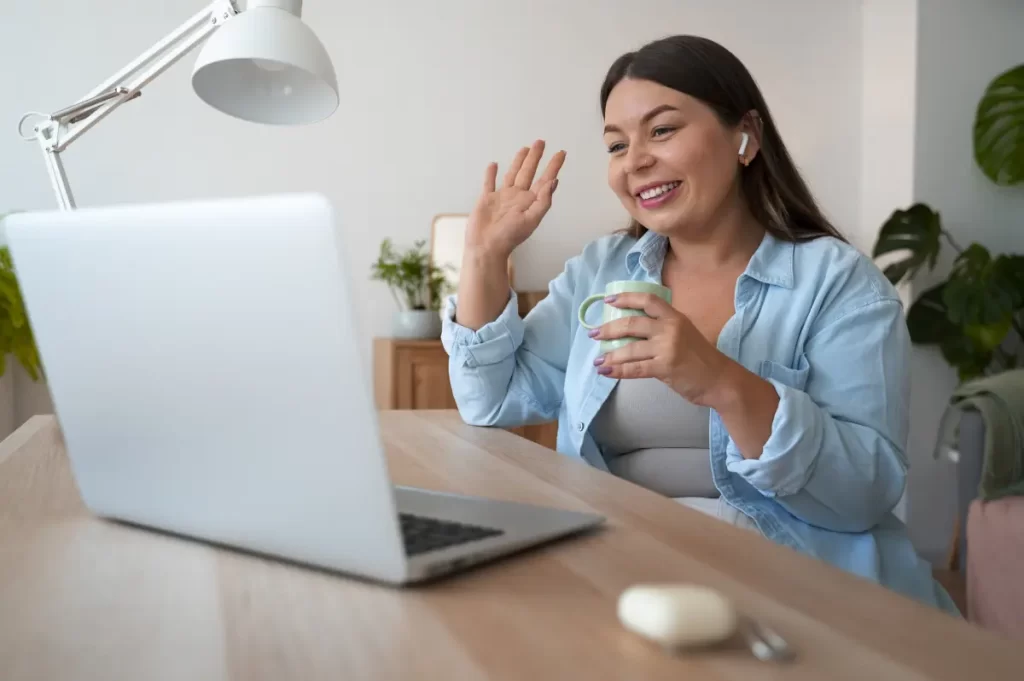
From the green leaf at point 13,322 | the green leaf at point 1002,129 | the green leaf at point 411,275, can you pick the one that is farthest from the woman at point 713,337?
the green leaf at point 1002,129

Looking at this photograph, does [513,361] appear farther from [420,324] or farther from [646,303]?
[420,324]

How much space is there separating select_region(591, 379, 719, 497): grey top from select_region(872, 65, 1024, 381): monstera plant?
97.3 inches

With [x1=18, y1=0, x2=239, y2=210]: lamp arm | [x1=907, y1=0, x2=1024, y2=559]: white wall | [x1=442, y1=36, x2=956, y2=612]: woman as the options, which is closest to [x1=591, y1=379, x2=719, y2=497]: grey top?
[x1=442, y1=36, x2=956, y2=612]: woman

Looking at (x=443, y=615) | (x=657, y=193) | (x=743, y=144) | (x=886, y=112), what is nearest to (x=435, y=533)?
(x=443, y=615)

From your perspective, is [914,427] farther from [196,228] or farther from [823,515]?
[196,228]

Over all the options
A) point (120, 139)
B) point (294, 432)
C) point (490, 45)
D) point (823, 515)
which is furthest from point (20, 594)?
point (490, 45)

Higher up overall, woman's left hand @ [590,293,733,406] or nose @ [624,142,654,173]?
nose @ [624,142,654,173]

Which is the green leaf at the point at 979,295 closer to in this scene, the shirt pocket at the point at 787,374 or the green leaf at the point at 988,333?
the green leaf at the point at 988,333

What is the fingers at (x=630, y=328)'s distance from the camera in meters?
0.91

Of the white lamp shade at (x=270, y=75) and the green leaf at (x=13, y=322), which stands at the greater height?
the white lamp shade at (x=270, y=75)

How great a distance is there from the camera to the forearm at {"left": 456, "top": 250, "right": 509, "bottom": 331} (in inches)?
50.3

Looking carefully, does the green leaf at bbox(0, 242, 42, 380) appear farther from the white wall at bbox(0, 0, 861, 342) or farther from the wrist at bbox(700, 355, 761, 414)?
the wrist at bbox(700, 355, 761, 414)

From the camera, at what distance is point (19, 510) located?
2.59 feet

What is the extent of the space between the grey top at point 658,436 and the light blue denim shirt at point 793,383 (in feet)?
0.10
